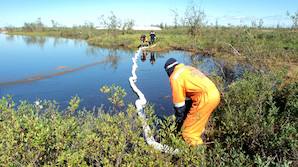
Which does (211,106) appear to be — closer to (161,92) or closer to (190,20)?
(161,92)

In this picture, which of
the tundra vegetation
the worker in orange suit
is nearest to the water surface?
the tundra vegetation

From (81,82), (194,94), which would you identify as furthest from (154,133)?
(81,82)

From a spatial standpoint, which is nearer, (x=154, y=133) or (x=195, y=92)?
(x=195, y=92)

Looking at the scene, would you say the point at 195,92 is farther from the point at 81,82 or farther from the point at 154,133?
the point at 81,82

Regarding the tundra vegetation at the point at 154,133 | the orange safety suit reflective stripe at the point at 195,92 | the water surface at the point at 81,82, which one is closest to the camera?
the tundra vegetation at the point at 154,133

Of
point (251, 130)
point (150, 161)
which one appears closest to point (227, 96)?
point (251, 130)

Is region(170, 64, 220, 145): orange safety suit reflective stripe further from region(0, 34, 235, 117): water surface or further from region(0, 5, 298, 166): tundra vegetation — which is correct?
region(0, 34, 235, 117): water surface

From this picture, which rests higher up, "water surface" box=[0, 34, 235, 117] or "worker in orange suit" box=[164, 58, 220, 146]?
"worker in orange suit" box=[164, 58, 220, 146]

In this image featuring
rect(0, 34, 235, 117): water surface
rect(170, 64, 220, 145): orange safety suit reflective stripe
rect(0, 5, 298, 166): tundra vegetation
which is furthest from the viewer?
rect(0, 34, 235, 117): water surface

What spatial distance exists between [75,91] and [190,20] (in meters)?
12.8

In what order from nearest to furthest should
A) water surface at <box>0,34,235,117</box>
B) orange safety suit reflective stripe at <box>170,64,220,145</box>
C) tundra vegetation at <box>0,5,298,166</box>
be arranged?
tundra vegetation at <box>0,5,298,166</box>
orange safety suit reflective stripe at <box>170,64,220,145</box>
water surface at <box>0,34,235,117</box>

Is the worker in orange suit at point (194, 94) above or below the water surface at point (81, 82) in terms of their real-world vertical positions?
above

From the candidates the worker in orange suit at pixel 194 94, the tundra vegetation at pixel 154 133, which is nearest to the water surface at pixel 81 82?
the tundra vegetation at pixel 154 133

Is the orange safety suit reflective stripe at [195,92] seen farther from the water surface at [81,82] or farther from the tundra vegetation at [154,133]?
the water surface at [81,82]
